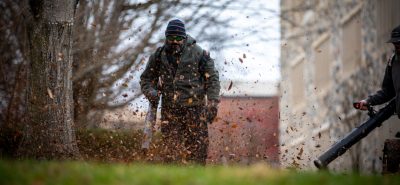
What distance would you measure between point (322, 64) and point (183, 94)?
41.8ft

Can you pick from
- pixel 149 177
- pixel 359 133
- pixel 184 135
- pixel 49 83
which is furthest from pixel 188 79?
pixel 149 177

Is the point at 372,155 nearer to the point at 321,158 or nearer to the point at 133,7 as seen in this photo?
the point at 133,7

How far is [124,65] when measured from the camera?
17.2 meters

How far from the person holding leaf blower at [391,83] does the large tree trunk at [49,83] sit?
340cm

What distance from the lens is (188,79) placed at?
34.1 feet

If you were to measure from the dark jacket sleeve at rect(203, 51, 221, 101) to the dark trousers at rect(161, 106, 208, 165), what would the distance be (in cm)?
22

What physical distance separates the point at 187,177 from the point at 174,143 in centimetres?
465

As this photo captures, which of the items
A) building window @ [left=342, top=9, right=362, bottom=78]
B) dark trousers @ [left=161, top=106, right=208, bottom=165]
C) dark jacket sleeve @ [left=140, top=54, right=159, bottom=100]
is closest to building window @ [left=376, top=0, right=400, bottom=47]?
building window @ [left=342, top=9, right=362, bottom=78]

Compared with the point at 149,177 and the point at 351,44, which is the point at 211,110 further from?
the point at 351,44

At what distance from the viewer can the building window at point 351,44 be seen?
17938mm

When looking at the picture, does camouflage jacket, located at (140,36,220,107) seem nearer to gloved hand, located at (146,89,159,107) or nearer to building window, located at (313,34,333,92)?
gloved hand, located at (146,89,159,107)

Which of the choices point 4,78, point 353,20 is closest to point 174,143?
point 4,78

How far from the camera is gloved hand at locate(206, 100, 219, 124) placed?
1027 cm

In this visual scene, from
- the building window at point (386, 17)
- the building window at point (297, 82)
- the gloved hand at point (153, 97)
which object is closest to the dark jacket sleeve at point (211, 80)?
the gloved hand at point (153, 97)
